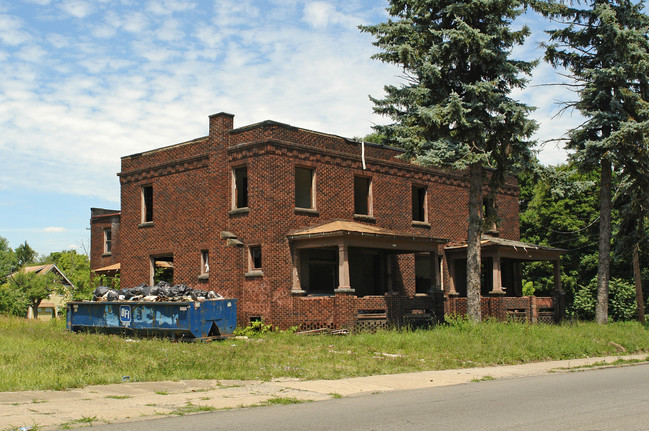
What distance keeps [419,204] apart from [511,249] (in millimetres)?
4615

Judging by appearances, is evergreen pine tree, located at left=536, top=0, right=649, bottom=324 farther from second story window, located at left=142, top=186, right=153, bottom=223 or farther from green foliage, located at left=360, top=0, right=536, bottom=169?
second story window, located at left=142, top=186, right=153, bottom=223

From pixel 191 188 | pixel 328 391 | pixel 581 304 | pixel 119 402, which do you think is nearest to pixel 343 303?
pixel 191 188

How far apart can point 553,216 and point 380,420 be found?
38496 millimetres

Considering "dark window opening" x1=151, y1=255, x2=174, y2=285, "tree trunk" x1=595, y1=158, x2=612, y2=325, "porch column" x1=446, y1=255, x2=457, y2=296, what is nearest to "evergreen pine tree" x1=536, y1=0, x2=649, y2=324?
"tree trunk" x1=595, y1=158, x2=612, y2=325

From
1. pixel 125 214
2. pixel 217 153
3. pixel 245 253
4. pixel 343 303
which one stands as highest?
pixel 217 153

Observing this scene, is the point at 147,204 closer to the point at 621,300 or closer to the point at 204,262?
the point at 204,262

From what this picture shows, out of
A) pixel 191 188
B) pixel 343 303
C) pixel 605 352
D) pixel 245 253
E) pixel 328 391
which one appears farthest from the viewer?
pixel 191 188

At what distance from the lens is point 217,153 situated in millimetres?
26656

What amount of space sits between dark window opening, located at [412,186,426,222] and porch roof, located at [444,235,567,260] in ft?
6.18

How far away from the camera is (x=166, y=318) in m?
20.9

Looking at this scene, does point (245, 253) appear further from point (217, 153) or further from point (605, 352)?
point (605, 352)

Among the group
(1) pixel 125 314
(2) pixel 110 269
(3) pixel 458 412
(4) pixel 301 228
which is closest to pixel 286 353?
(1) pixel 125 314

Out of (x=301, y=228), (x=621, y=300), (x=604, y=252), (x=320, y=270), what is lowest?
(x=621, y=300)

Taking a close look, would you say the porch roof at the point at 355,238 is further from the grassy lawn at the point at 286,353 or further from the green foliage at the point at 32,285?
the green foliage at the point at 32,285
